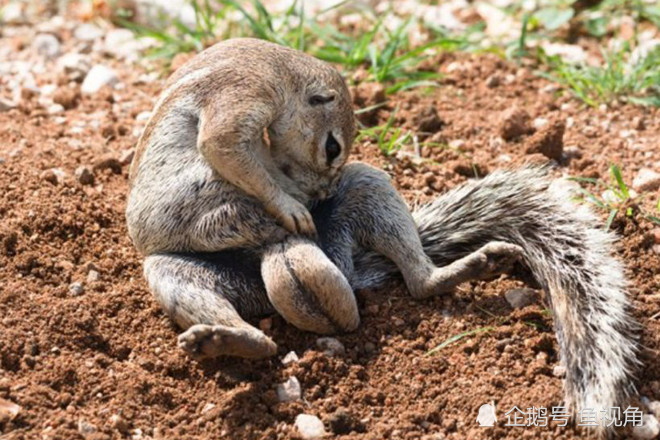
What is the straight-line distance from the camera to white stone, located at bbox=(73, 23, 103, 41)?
275 inches

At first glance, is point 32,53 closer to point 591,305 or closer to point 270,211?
point 270,211

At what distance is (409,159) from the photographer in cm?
534

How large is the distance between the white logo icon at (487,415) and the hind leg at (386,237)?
62cm

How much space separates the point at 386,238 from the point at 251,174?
2.32ft

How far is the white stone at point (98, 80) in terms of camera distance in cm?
623

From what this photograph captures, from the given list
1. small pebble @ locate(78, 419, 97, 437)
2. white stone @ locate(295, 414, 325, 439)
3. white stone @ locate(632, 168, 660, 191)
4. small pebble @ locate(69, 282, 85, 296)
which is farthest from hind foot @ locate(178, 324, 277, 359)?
white stone @ locate(632, 168, 660, 191)

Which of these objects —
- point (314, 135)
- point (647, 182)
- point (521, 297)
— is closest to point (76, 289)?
point (314, 135)

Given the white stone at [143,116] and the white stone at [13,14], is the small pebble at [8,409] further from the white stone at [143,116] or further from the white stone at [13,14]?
the white stone at [13,14]

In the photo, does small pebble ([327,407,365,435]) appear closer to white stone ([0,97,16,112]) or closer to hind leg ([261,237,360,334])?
hind leg ([261,237,360,334])

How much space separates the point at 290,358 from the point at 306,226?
0.56m

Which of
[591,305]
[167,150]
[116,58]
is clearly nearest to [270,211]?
[167,150]

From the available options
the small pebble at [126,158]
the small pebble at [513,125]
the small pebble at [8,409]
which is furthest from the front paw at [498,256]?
the small pebble at [126,158]

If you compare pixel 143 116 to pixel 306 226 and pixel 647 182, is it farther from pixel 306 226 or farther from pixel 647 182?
pixel 647 182

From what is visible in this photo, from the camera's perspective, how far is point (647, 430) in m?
3.62
